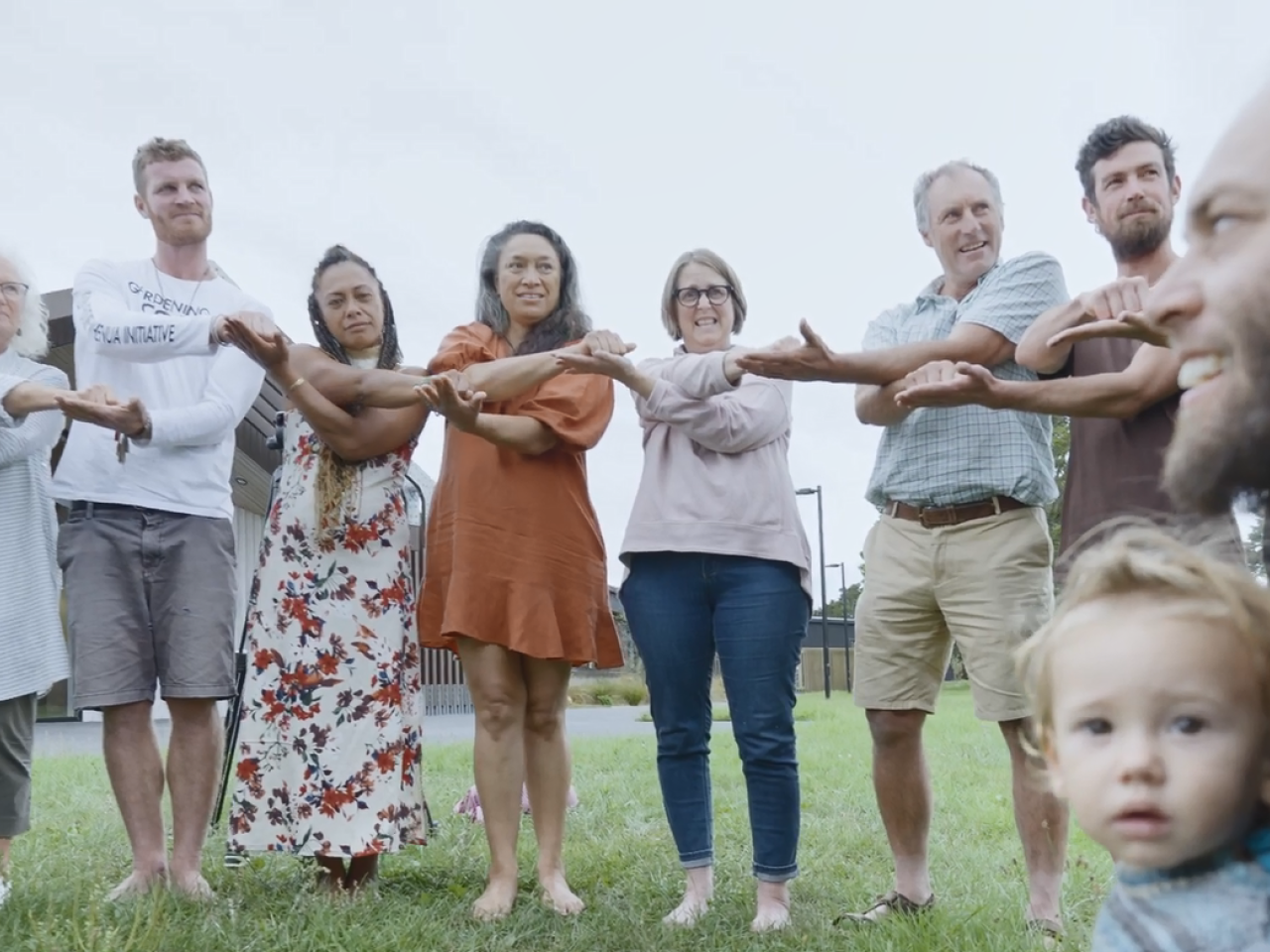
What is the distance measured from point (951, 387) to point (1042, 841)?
1290mm

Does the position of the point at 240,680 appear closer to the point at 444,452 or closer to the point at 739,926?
the point at 444,452

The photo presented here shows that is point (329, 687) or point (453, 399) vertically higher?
point (453, 399)

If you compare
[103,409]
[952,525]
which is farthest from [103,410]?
[952,525]

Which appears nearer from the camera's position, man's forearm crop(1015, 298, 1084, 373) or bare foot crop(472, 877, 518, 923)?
man's forearm crop(1015, 298, 1084, 373)

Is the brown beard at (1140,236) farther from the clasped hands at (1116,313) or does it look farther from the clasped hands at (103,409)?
the clasped hands at (103,409)

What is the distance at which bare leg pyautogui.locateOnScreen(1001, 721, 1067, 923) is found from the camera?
3320 mm

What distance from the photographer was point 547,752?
3.91 meters

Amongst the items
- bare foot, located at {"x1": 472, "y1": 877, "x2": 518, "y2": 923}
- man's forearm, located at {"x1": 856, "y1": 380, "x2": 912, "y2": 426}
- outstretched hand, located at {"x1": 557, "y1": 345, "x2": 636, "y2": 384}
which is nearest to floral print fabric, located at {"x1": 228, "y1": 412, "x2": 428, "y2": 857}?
bare foot, located at {"x1": 472, "y1": 877, "x2": 518, "y2": 923}

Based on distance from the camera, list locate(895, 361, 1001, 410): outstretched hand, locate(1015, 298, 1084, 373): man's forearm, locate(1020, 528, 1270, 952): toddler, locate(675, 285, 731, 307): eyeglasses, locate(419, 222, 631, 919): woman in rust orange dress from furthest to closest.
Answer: locate(675, 285, 731, 307): eyeglasses
locate(419, 222, 631, 919): woman in rust orange dress
locate(1015, 298, 1084, 373): man's forearm
locate(895, 361, 1001, 410): outstretched hand
locate(1020, 528, 1270, 952): toddler

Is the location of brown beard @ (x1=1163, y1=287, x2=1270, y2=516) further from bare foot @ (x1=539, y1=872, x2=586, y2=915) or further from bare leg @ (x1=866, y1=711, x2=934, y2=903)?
bare foot @ (x1=539, y1=872, x2=586, y2=915)

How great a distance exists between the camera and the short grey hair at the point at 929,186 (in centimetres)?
380

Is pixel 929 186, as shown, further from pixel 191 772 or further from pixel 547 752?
pixel 191 772

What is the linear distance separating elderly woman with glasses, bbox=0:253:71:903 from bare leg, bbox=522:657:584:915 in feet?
4.47

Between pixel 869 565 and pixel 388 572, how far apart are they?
1454mm
